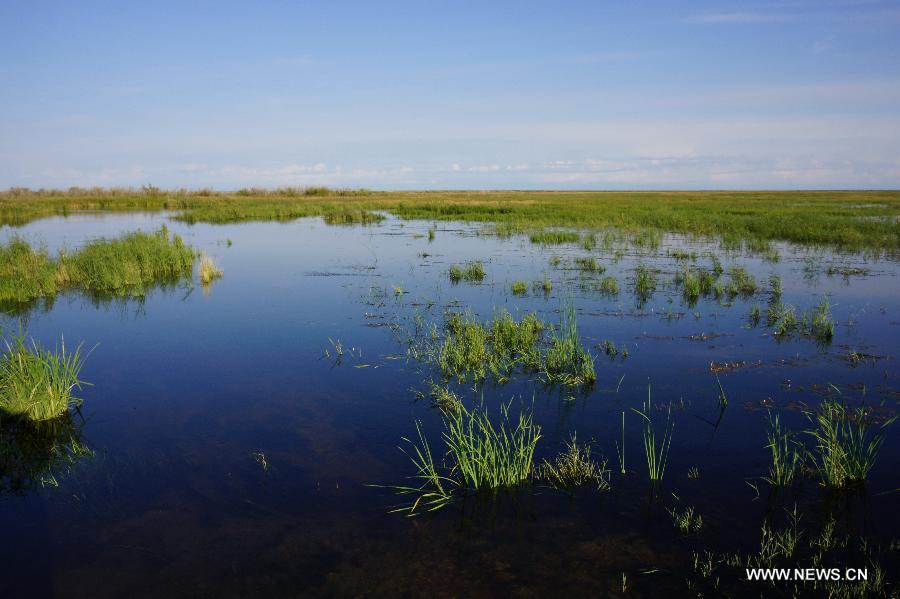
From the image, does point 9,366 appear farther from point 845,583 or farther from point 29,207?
point 29,207

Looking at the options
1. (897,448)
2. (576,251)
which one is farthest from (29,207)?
(897,448)

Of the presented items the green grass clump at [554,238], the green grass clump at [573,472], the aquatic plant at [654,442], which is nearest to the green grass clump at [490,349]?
the aquatic plant at [654,442]

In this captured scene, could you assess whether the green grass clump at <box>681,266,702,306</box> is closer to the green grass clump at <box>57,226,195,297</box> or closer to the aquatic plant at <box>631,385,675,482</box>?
the aquatic plant at <box>631,385,675,482</box>

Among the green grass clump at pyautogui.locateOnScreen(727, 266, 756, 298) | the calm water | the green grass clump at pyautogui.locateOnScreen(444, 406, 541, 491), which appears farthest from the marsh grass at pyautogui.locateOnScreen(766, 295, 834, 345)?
the green grass clump at pyautogui.locateOnScreen(444, 406, 541, 491)

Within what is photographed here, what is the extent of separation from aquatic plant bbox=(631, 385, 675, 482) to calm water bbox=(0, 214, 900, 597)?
0.47 ft

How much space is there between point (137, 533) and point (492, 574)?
3.32m

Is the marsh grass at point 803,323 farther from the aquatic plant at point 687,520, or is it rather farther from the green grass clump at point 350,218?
the green grass clump at point 350,218

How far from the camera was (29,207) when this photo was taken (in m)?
50.2

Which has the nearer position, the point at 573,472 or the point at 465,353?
the point at 573,472

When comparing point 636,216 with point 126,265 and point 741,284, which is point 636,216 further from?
point 126,265

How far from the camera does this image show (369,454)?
6.79 metres

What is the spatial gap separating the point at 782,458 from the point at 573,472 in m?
2.46

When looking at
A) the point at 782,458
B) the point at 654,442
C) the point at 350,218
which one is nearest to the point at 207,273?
the point at 654,442

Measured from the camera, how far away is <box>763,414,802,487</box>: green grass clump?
5.93m
